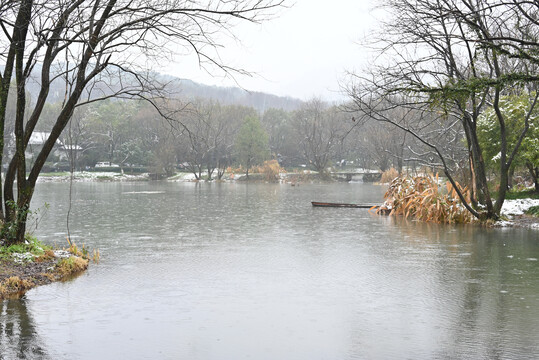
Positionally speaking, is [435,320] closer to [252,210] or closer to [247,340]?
[247,340]

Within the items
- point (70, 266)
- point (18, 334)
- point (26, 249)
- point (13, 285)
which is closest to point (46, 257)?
point (26, 249)

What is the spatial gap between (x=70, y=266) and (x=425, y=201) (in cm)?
1321

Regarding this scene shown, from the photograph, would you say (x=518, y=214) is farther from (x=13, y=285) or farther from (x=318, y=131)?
(x=318, y=131)

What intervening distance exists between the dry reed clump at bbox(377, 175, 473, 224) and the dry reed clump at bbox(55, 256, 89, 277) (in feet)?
40.9

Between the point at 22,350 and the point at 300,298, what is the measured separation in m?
4.03

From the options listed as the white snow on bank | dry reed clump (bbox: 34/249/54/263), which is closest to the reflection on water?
dry reed clump (bbox: 34/249/54/263)

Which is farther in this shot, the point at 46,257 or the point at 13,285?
the point at 46,257

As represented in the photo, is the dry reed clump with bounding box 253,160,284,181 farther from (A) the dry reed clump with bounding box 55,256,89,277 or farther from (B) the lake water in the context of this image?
(A) the dry reed clump with bounding box 55,256,89,277

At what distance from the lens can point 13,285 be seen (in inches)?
338

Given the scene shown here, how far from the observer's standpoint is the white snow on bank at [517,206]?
19.1 meters

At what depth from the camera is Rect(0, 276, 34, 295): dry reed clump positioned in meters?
8.39

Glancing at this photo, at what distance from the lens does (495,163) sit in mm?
21375

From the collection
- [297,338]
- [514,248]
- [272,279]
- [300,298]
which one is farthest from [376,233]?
[297,338]

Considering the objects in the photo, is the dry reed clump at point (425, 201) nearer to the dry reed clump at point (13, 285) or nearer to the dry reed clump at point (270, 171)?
the dry reed clump at point (13, 285)
